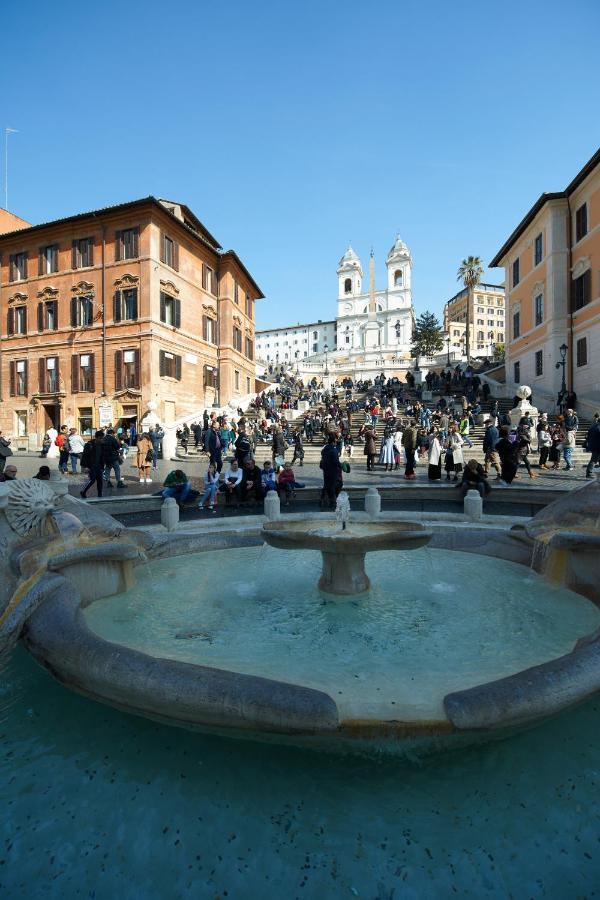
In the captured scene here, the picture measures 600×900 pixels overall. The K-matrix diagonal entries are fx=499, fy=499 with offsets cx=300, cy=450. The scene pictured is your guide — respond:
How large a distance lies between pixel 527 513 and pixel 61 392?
2975cm

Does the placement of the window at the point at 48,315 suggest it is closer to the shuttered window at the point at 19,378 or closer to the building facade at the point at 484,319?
the shuttered window at the point at 19,378

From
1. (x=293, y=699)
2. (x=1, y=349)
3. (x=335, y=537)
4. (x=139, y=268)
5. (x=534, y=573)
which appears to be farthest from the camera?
(x=1, y=349)

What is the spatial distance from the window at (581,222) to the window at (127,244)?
24763 mm

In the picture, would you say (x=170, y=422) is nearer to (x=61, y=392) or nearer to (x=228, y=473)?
(x=61, y=392)

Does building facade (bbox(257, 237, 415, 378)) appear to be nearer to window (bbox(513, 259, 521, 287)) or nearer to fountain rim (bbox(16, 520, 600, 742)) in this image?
window (bbox(513, 259, 521, 287))

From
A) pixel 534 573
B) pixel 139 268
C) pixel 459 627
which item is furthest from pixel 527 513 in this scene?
pixel 139 268

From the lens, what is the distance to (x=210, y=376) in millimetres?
35844

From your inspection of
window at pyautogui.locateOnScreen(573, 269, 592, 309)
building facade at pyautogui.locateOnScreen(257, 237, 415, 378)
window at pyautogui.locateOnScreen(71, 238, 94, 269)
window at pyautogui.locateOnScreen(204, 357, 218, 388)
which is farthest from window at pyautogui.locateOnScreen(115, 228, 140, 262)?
building facade at pyautogui.locateOnScreen(257, 237, 415, 378)

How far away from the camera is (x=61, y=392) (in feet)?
103

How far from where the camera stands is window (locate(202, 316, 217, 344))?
115 ft

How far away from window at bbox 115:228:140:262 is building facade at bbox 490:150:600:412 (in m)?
23.5

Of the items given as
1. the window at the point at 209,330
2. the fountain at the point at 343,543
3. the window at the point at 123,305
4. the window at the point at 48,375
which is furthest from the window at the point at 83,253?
the fountain at the point at 343,543

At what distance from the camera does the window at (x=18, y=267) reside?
3322 centimetres

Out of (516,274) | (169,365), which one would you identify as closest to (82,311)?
(169,365)
